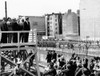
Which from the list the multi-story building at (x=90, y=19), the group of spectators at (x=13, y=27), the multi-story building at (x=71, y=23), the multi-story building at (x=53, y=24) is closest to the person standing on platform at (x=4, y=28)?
the group of spectators at (x=13, y=27)

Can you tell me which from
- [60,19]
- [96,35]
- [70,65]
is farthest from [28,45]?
[60,19]

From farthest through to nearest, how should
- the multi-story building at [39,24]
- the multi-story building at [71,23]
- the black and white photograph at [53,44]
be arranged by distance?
the multi-story building at [39,24]
the multi-story building at [71,23]
the black and white photograph at [53,44]

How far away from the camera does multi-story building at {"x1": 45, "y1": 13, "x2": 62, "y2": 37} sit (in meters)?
127

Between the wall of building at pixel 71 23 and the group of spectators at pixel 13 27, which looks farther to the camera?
the wall of building at pixel 71 23

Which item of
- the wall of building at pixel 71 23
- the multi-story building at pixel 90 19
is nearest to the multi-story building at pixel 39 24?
the wall of building at pixel 71 23

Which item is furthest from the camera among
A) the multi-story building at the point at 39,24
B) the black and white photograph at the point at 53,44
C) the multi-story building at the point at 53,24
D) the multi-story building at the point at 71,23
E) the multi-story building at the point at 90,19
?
the multi-story building at the point at 53,24

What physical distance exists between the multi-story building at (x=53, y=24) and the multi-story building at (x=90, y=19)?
45664 millimetres

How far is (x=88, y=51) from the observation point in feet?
121

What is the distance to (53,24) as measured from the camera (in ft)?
421

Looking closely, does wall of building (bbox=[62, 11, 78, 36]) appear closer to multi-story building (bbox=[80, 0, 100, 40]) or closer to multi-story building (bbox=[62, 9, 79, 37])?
multi-story building (bbox=[62, 9, 79, 37])

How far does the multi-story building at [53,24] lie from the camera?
418ft

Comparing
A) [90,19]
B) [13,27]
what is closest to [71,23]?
[90,19]

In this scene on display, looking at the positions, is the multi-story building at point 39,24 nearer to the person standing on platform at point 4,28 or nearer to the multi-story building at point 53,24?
the multi-story building at point 53,24

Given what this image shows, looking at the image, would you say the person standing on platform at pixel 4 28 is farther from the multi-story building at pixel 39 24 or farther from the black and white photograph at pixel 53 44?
the multi-story building at pixel 39 24
